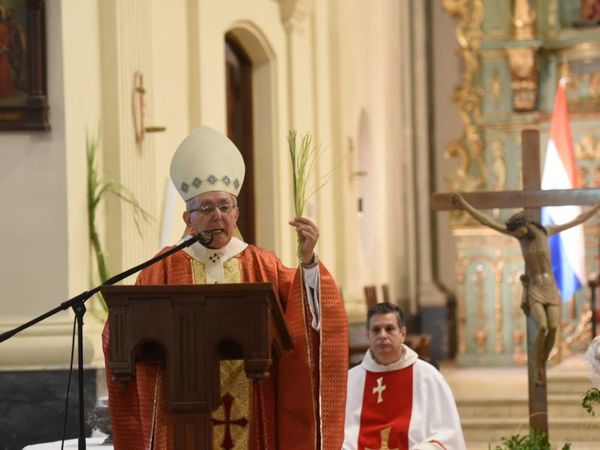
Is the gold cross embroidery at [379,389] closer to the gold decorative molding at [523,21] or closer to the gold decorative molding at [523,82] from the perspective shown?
the gold decorative molding at [523,82]

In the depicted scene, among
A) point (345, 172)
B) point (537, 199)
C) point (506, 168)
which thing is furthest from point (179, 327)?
point (506, 168)

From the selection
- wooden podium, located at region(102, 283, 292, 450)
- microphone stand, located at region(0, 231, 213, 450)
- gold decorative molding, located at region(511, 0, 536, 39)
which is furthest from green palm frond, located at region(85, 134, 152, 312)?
gold decorative molding, located at region(511, 0, 536, 39)

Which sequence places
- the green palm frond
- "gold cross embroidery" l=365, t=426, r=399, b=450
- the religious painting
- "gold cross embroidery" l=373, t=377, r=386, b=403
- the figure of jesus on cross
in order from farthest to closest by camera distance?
the figure of jesus on cross
the green palm frond
the religious painting
"gold cross embroidery" l=373, t=377, r=386, b=403
"gold cross embroidery" l=365, t=426, r=399, b=450

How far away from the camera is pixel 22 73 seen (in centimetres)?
844

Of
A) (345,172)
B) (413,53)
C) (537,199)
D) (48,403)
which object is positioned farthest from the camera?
(413,53)

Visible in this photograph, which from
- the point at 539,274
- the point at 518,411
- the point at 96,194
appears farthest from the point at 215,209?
the point at 518,411

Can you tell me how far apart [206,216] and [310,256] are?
0.39m

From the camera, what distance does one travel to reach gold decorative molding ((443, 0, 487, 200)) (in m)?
16.4

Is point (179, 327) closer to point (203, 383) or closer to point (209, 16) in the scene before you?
point (203, 383)

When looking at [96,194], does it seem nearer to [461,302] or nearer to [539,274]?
[539,274]

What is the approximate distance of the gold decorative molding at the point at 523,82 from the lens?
16328 millimetres

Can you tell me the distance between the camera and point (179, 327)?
15.4 feet

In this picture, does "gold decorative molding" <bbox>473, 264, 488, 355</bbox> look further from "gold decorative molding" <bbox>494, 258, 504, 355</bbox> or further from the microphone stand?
the microphone stand

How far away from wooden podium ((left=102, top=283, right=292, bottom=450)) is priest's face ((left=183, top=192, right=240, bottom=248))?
0.47 metres
